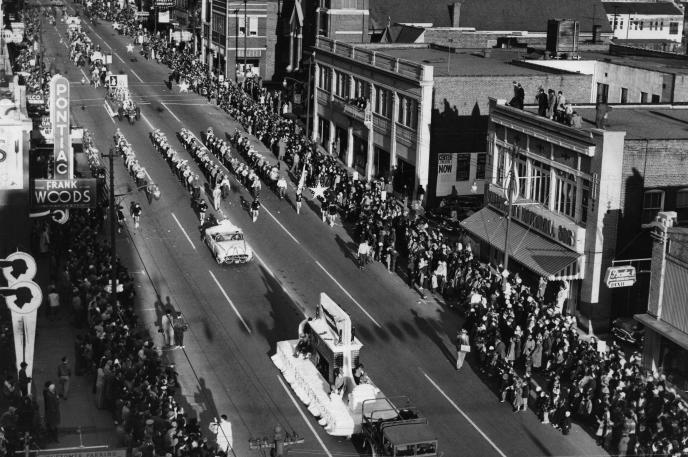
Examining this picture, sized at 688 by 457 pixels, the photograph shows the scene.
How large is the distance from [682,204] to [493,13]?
189 ft

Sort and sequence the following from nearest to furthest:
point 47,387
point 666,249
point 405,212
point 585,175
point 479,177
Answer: point 47,387 → point 666,249 → point 585,175 → point 405,212 → point 479,177

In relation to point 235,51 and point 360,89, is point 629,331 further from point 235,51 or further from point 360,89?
point 235,51

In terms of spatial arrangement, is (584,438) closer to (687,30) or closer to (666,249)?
(666,249)

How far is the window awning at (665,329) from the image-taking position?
37406 millimetres

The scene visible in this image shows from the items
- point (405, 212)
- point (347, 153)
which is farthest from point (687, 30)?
point (405, 212)

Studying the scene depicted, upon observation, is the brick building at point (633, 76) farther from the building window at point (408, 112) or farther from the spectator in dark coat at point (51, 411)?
the spectator in dark coat at point (51, 411)

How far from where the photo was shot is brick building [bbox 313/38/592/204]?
63.8 m

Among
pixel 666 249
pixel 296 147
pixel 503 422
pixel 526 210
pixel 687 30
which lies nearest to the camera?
pixel 503 422

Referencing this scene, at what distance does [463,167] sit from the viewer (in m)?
64.5

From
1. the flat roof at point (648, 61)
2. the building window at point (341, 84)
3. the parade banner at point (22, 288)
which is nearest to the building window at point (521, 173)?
the flat roof at point (648, 61)

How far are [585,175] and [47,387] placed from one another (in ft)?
70.9

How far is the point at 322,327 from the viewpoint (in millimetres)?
37406

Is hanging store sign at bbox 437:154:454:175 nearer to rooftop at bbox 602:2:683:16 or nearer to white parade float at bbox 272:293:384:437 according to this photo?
white parade float at bbox 272:293:384:437

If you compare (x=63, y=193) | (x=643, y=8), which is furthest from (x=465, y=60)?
(x=643, y=8)
